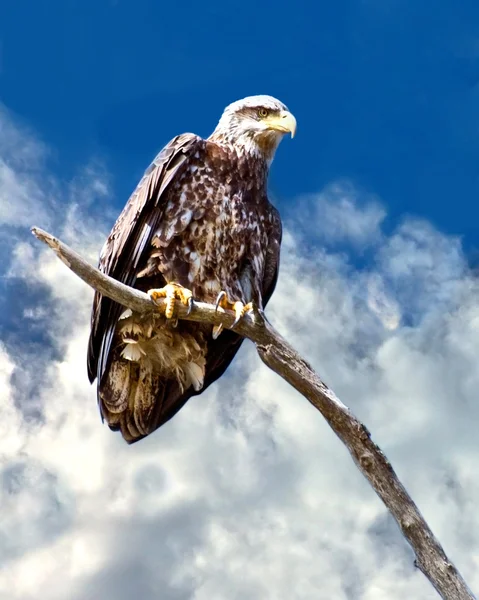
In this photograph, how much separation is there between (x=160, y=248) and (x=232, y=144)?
108 centimetres

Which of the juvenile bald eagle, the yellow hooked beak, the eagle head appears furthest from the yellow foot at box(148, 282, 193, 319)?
the yellow hooked beak

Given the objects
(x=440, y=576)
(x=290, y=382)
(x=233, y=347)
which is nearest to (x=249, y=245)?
(x=233, y=347)

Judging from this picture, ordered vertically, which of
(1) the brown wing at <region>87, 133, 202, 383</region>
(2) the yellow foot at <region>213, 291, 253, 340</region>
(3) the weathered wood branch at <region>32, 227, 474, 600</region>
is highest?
(1) the brown wing at <region>87, 133, 202, 383</region>

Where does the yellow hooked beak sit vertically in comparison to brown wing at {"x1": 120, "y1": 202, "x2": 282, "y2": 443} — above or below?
above

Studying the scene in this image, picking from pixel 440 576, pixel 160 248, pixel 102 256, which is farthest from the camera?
pixel 102 256

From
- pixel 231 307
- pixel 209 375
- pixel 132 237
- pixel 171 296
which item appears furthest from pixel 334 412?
pixel 132 237

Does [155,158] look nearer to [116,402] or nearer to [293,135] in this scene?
[293,135]

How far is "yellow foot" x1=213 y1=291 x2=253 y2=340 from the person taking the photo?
554 cm

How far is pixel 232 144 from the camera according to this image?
641cm

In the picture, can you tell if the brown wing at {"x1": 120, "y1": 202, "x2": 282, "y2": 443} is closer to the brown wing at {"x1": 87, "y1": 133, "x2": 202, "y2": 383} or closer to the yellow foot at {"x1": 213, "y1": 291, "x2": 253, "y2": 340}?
the yellow foot at {"x1": 213, "y1": 291, "x2": 253, "y2": 340}

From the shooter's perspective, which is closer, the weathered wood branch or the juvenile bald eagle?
Result: the weathered wood branch

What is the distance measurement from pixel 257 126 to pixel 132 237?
1335 millimetres

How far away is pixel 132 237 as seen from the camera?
234 inches

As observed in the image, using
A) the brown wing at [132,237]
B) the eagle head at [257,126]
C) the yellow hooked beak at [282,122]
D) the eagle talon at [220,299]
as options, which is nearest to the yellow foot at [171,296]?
the eagle talon at [220,299]
